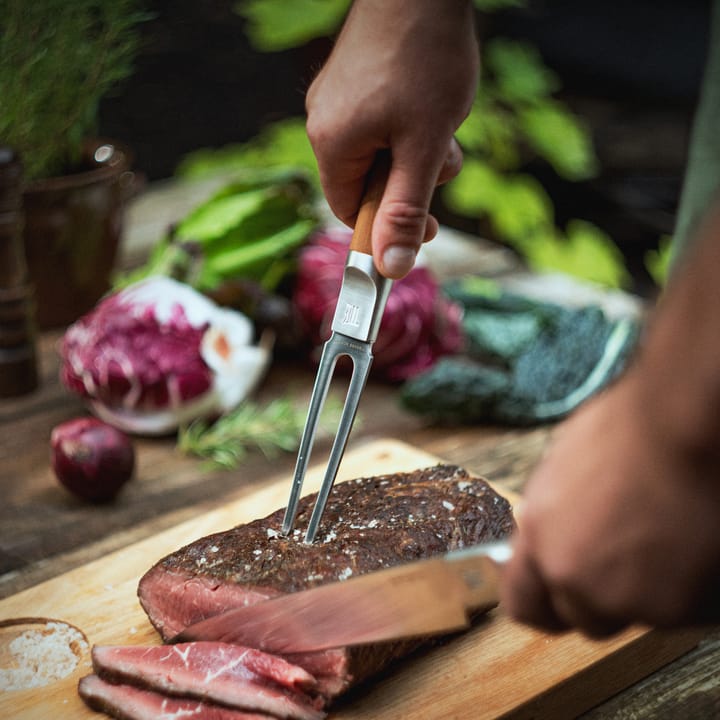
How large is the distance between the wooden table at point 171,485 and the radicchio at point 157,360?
11 cm

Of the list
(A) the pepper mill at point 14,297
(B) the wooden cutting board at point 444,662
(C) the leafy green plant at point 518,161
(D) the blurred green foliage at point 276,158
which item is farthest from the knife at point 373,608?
(C) the leafy green plant at point 518,161

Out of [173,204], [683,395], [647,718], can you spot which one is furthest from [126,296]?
[683,395]

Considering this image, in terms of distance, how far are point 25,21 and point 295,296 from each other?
974 millimetres

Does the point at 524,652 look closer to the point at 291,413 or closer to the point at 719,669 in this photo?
the point at 719,669

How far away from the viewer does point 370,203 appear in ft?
5.33

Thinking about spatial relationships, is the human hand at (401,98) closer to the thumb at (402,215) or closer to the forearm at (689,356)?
the thumb at (402,215)

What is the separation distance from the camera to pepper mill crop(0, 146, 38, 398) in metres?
2.45

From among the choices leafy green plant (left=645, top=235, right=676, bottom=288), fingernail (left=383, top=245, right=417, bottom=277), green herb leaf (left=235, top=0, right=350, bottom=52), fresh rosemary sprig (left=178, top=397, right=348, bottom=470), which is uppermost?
green herb leaf (left=235, top=0, right=350, bottom=52)

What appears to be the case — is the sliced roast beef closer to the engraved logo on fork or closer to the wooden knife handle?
the engraved logo on fork

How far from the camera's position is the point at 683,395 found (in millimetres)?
837

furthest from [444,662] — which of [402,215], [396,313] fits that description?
[396,313]

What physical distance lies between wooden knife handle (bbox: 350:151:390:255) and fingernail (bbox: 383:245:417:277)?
38 mm

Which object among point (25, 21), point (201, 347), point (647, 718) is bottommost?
point (647, 718)

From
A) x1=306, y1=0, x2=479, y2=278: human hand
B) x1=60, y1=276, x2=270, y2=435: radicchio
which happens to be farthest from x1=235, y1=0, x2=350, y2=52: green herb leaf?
x1=306, y1=0, x2=479, y2=278: human hand
